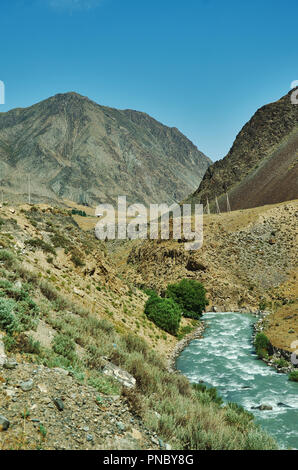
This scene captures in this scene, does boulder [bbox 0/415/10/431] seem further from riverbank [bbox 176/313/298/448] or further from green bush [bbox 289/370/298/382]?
green bush [bbox 289/370/298/382]

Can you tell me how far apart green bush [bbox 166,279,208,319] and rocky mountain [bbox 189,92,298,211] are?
123 feet

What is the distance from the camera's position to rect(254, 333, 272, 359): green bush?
23609mm

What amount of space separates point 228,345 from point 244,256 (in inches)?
851

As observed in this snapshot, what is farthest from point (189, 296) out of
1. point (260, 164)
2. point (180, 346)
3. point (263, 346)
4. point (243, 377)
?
point (260, 164)

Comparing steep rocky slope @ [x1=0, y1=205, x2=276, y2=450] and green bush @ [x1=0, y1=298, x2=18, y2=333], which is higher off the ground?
green bush @ [x1=0, y1=298, x2=18, y2=333]

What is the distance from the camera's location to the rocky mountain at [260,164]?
7312 centimetres

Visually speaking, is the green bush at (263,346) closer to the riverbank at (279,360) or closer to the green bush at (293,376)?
the riverbank at (279,360)

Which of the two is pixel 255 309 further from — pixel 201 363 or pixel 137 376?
pixel 137 376

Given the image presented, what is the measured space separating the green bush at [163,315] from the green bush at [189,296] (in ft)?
19.5

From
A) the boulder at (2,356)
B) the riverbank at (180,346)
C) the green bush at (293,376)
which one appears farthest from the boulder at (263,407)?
the boulder at (2,356)

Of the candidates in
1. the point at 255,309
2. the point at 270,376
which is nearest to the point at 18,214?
the point at 270,376

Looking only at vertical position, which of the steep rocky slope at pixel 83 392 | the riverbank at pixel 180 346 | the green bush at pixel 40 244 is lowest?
the riverbank at pixel 180 346

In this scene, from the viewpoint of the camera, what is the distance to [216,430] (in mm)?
7531

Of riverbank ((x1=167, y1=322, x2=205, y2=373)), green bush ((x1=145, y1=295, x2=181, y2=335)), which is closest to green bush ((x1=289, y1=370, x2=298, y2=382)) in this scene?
riverbank ((x1=167, y1=322, x2=205, y2=373))
